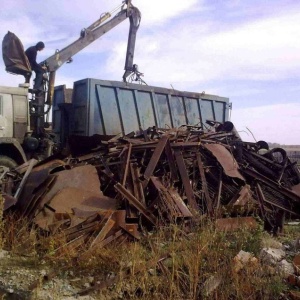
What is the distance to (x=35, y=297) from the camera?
Answer: 399 cm

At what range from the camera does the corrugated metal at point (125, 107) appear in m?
10.2

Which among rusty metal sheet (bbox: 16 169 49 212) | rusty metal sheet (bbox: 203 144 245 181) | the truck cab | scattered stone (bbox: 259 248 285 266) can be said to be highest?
the truck cab

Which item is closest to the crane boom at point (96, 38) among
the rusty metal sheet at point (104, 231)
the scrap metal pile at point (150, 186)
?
the scrap metal pile at point (150, 186)

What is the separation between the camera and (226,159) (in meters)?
7.41

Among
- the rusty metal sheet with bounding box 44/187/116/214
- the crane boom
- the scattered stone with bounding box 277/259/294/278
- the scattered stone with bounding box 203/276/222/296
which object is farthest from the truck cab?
the scattered stone with bounding box 277/259/294/278

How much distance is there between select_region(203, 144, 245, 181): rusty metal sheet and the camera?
721 centimetres

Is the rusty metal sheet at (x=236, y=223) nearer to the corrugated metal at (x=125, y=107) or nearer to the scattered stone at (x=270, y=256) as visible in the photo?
the scattered stone at (x=270, y=256)

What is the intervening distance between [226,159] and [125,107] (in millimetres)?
3906

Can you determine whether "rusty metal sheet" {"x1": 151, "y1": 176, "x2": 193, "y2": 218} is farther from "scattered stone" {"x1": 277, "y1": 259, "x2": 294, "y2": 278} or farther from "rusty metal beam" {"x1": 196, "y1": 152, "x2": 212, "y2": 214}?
"scattered stone" {"x1": 277, "y1": 259, "x2": 294, "y2": 278}

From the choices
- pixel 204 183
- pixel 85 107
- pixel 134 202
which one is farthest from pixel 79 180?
pixel 85 107

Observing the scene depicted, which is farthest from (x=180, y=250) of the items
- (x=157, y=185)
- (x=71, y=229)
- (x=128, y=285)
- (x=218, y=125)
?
(x=218, y=125)

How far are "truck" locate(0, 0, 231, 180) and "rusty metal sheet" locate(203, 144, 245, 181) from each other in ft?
11.3

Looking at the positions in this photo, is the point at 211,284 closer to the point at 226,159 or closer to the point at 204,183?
the point at 204,183

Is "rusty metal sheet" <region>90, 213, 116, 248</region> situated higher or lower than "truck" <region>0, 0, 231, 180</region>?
lower
